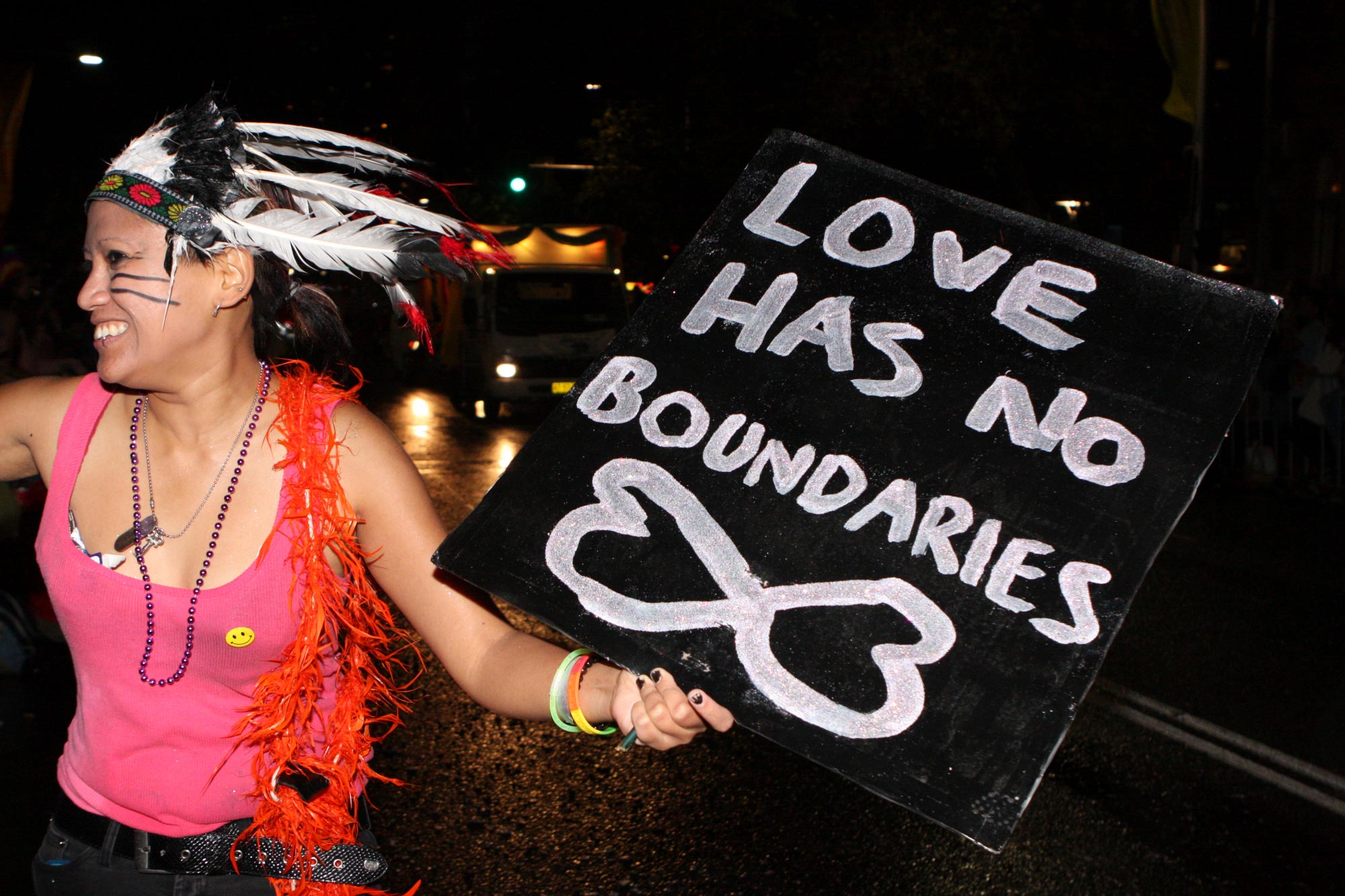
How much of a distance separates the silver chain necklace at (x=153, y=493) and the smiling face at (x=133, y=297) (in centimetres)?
16

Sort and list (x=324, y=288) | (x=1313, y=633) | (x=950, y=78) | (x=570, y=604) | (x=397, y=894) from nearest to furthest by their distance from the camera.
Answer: (x=570, y=604) → (x=324, y=288) → (x=397, y=894) → (x=1313, y=633) → (x=950, y=78)

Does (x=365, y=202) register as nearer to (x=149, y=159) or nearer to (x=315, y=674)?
(x=149, y=159)

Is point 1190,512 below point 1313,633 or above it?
below

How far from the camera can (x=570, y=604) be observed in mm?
1669

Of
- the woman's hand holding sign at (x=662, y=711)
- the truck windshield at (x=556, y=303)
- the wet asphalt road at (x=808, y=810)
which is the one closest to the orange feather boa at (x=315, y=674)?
the woman's hand holding sign at (x=662, y=711)

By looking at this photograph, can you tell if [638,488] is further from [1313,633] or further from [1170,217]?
[1170,217]

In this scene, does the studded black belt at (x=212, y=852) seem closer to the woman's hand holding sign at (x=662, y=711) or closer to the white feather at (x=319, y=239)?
the woman's hand holding sign at (x=662, y=711)

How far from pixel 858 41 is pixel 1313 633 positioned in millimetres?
13778

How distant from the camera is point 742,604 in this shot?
5.36 feet

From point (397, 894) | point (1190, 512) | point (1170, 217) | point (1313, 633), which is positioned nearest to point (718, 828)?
point (397, 894)

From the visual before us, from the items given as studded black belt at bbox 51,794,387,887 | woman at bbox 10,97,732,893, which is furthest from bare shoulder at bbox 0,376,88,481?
studded black belt at bbox 51,794,387,887

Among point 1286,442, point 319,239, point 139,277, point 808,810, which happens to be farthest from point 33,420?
point 1286,442

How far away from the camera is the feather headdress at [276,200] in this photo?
1.80 m

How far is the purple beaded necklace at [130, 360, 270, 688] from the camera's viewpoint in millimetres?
1766
